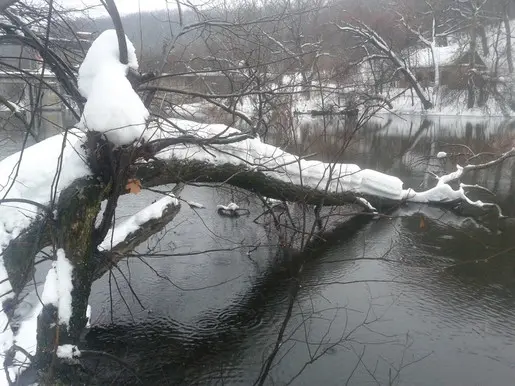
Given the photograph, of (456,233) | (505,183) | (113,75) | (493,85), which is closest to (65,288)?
(113,75)

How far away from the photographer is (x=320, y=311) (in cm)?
500

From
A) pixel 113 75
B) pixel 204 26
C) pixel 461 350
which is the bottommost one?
pixel 461 350

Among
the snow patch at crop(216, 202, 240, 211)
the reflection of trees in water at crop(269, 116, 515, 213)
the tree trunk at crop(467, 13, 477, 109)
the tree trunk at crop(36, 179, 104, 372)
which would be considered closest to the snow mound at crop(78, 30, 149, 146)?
the tree trunk at crop(36, 179, 104, 372)

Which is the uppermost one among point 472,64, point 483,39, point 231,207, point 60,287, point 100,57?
point 483,39

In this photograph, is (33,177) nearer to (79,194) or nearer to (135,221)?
(79,194)

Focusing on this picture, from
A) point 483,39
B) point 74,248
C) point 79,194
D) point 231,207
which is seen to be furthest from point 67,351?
point 483,39

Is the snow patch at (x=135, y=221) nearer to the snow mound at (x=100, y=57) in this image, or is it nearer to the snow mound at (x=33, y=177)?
the snow mound at (x=33, y=177)

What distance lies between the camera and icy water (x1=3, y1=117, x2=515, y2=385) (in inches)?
161

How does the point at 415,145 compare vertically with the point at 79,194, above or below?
below

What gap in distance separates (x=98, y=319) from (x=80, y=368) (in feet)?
6.33

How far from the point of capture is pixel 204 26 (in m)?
3.37

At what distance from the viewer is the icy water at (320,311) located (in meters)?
4.08

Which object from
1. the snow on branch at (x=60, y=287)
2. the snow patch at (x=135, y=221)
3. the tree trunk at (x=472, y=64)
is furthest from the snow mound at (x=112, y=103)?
the tree trunk at (x=472, y=64)

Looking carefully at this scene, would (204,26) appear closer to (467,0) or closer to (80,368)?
(80,368)
